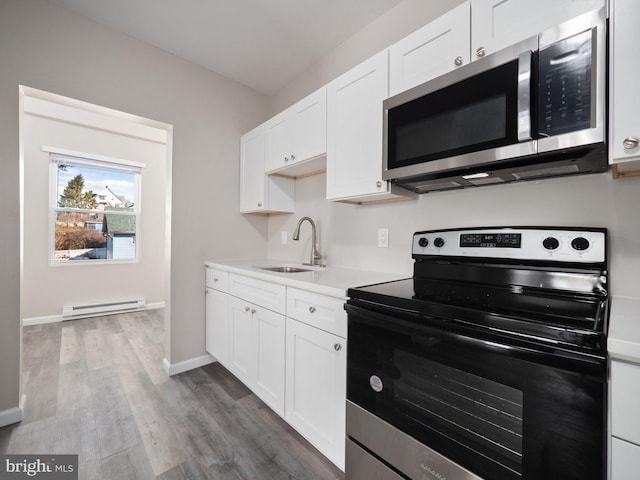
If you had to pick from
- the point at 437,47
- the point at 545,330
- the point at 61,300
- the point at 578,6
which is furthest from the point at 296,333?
the point at 61,300

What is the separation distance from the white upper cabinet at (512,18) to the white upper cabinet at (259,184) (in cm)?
168

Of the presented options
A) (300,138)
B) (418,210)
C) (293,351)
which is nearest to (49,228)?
(300,138)

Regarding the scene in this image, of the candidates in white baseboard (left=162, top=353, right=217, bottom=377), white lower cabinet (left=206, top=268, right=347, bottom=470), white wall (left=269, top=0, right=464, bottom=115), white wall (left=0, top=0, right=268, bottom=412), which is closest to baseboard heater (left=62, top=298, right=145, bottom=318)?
white baseboard (left=162, top=353, right=217, bottom=377)

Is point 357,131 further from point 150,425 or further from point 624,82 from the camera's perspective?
point 150,425

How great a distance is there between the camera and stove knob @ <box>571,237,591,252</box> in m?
1.05

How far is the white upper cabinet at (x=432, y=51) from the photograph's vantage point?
3.86ft

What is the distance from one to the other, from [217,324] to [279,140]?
1566 mm

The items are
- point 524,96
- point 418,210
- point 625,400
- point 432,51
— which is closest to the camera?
point 625,400

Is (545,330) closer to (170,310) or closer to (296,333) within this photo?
(296,333)

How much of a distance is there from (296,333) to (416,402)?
2.43ft

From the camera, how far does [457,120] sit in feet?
3.77

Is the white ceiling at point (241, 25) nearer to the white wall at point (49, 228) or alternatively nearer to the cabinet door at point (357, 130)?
the cabinet door at point (357, 130)

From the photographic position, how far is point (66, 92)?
189 cm

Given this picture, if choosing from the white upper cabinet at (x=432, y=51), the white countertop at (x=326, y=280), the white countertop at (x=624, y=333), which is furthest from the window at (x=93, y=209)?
the white countertop at (x=624, y=333)
